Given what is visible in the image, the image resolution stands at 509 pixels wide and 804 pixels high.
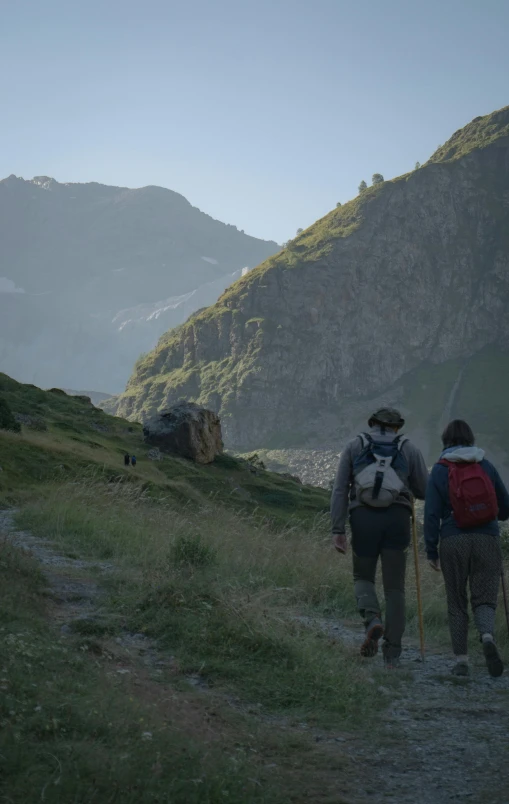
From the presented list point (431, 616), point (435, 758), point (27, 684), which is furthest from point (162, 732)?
point (431, 616)

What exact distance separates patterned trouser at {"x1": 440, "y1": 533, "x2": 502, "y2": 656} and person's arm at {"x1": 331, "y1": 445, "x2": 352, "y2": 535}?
1.06 meters

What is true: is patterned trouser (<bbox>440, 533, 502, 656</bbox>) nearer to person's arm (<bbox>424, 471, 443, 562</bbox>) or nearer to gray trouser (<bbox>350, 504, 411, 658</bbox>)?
person's arm (<bbox>424, 471, 443, 562</bbox>)

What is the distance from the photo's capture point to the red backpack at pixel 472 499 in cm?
797

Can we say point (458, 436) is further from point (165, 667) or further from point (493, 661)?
point (165, 667)

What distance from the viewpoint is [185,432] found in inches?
2250

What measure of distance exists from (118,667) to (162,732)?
156 cm

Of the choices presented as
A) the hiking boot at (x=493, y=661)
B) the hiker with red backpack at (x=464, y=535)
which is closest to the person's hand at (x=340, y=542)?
the hiker with red backpack at (x=464, y=535)

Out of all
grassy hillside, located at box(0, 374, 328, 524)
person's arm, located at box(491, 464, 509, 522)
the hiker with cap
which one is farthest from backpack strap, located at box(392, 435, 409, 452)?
grassy hillside, located at box(0, 374, 328, 524)

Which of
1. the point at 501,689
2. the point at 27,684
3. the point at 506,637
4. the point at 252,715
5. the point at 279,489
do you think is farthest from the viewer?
the point at 279,489

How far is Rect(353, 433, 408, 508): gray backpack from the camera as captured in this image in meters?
8.08

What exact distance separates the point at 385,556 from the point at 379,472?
825 mm

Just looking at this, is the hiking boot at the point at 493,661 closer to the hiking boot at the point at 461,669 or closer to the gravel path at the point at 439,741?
the gravel path at the point at 439,741

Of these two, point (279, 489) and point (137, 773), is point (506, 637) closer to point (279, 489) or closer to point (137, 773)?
point (137, 773)

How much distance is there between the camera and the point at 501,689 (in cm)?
714
